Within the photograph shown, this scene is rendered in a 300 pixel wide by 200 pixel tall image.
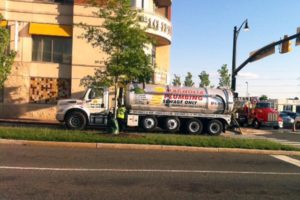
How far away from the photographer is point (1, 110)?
93.7ft

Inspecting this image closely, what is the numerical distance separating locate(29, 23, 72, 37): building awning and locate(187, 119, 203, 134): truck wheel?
1150 cm

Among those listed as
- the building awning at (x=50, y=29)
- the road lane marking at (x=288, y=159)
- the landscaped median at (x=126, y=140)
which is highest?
the building awning at (x=50, y=29)

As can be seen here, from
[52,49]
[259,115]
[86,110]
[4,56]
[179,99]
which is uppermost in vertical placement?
[52,49]

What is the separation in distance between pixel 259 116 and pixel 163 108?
41.2 feet

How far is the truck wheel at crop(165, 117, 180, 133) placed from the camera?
22.7 metres

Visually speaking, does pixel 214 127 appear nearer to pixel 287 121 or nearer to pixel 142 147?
pixel 142 147

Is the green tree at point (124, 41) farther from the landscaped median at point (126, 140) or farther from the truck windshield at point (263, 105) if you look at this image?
the truck windshield at point (263, 105)

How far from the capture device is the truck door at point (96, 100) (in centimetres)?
2147

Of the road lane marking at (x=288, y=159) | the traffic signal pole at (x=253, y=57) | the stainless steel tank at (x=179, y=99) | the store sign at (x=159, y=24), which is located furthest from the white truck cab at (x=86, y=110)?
the traffic signal pole at (x=253, y=57)

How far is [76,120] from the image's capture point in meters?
21.1

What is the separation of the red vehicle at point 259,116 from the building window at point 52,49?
14473 millimetres

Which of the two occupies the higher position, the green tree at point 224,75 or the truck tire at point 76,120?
the green tree at point 224,75

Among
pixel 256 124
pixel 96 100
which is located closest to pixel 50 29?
pixel 96 100

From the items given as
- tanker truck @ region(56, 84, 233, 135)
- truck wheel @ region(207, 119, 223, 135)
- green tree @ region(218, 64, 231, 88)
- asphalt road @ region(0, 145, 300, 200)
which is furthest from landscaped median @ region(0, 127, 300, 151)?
green tree @ region(218, 64, 231, 88)
